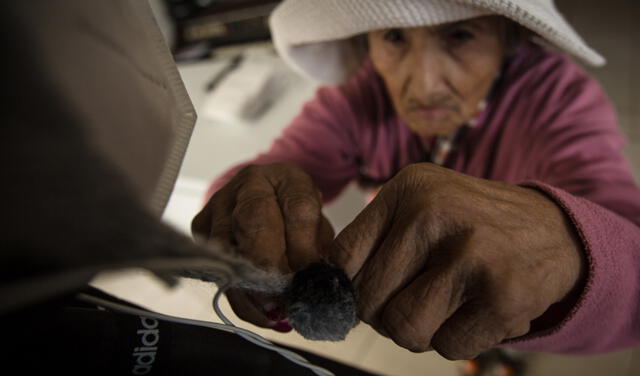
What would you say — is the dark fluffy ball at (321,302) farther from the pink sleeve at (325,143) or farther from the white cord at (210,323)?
the pink sleeve at (325,143)

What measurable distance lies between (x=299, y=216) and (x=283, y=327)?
88 mm

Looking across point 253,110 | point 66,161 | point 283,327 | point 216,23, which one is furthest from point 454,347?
point 216,23

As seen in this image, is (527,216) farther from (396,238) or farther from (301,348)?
(301,348)

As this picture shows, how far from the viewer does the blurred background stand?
0.34 m

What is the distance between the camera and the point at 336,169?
68 cm

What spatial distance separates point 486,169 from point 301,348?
44 cm

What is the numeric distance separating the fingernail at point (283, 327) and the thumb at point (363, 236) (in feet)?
0.21

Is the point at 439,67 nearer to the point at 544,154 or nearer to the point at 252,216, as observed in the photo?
the point at 544,154

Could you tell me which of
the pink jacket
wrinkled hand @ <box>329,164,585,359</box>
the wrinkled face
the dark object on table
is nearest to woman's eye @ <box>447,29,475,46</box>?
the wrinkled face

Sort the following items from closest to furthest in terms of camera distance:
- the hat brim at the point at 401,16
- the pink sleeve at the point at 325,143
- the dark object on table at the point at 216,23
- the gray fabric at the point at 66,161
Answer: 1. the gray fabric at the point at 66,161
2. the hat brim at the point at 401,16
3. the pink sleeve at the point at 325,143
4. the dark object on table at the point at 216,23

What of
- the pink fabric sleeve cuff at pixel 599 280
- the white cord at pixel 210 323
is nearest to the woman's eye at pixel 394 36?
the pink fabric sleeve cuff at pixel 599 280

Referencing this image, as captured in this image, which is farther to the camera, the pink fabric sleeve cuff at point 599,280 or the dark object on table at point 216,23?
the dark object on table at point 216,23

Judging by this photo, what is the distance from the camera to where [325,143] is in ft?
2.16

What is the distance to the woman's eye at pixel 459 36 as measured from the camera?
49cm
